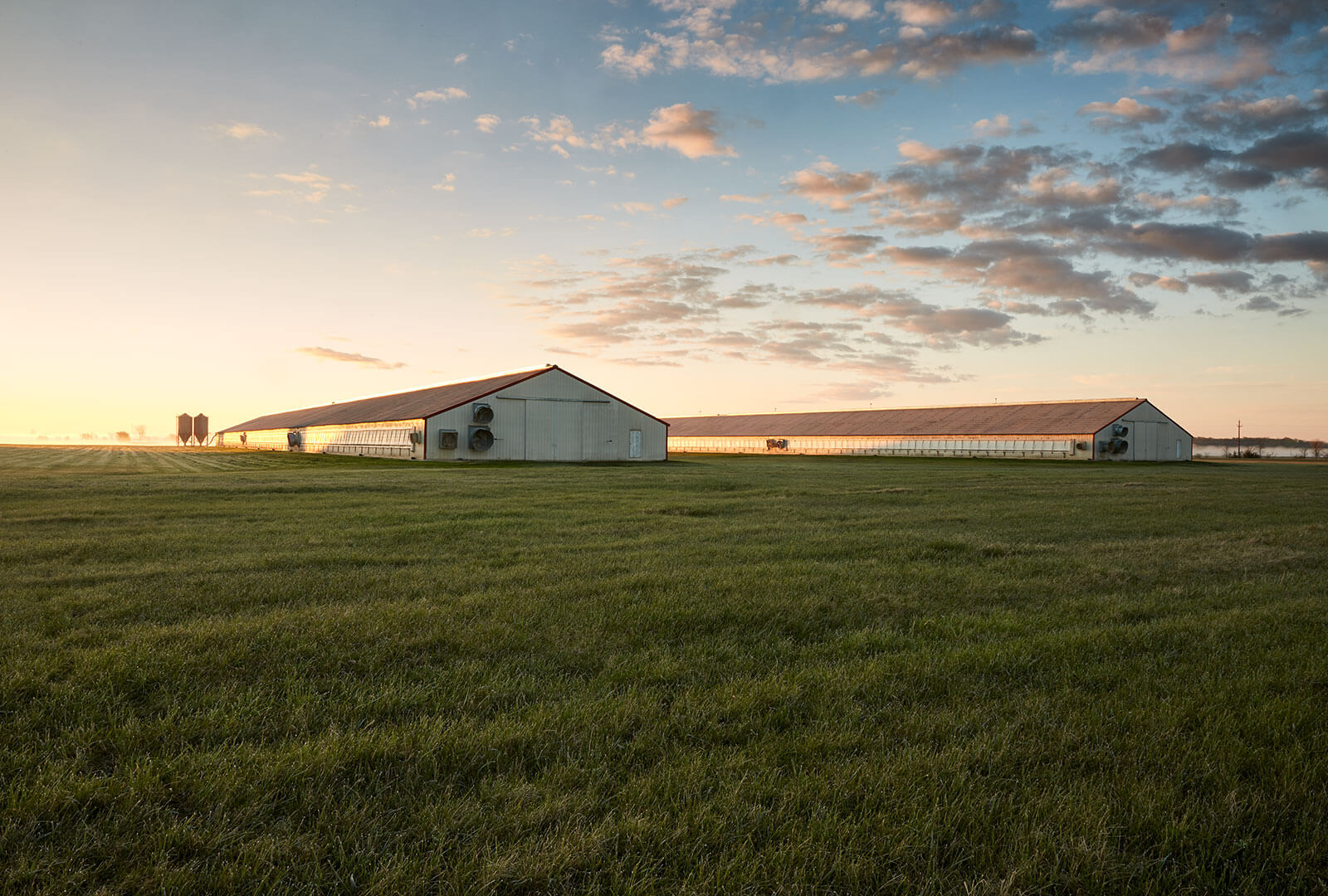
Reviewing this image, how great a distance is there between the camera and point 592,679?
5254 millimetres

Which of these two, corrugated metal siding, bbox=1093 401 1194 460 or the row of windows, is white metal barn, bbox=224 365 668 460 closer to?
the row of windows

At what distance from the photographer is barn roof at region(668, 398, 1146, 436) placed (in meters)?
69.9

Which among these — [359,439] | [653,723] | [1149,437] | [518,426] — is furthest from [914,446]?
[653,723]

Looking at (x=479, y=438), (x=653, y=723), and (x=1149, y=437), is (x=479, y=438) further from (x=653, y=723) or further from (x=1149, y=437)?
(x=1149, y=437)

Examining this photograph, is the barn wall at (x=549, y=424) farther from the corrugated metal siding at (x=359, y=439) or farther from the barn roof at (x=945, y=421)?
the barn roof at (x=945, y=421)

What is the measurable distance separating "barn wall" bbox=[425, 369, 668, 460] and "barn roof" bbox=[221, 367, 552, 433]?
845 mm

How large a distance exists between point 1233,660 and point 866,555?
16.5 feet

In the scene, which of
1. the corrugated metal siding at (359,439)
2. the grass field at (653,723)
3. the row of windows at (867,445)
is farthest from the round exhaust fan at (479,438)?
the row of windows at (867,445)

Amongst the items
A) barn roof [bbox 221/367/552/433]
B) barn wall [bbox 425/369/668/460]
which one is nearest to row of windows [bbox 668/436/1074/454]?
barn wall [bbox 425/369/668/460]

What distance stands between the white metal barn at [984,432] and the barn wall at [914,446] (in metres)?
0.09

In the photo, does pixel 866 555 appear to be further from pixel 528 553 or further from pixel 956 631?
pixel 528 553

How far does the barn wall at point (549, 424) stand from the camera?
155 feet

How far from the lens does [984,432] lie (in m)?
75.1

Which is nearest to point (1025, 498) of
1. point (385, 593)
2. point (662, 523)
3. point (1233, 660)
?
point (662, 523)
